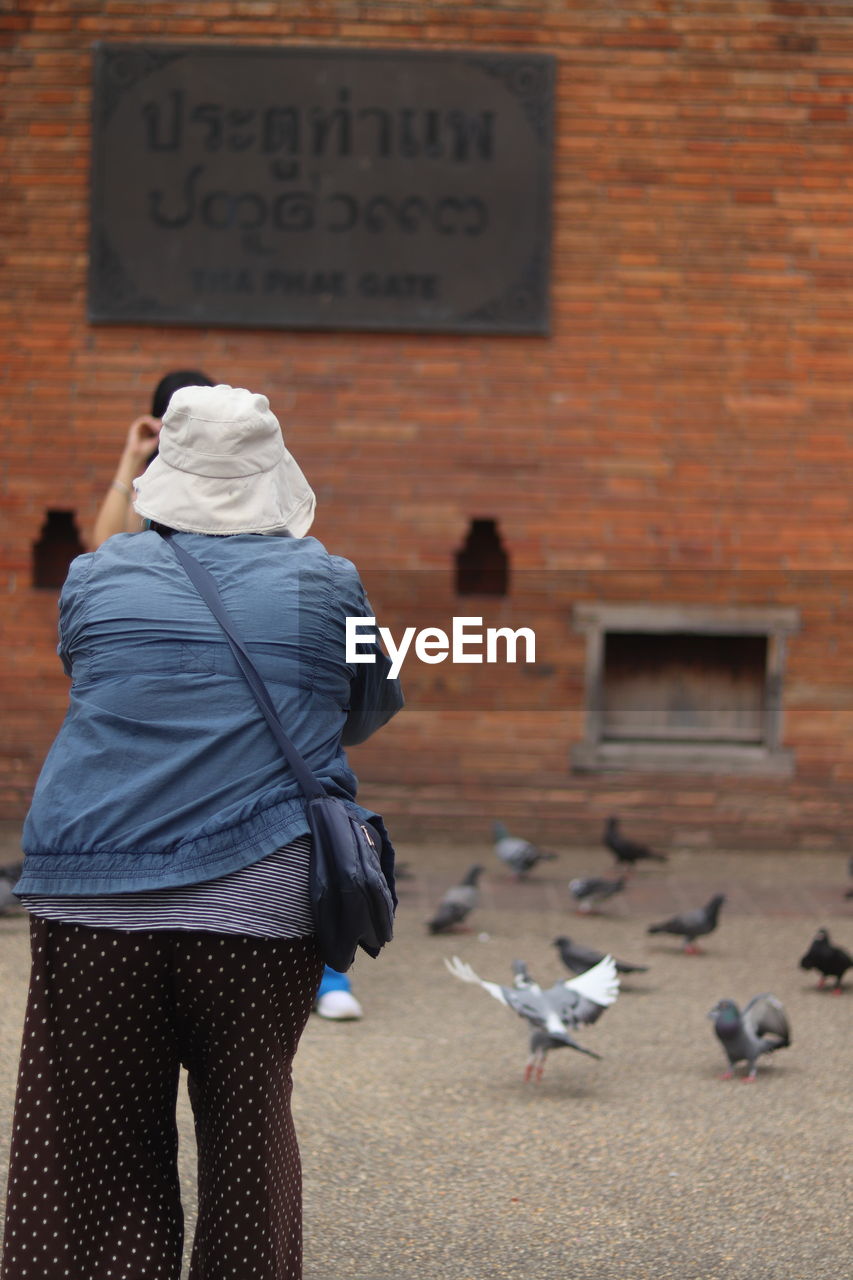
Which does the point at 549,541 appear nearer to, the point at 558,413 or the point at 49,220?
the point at 558,413

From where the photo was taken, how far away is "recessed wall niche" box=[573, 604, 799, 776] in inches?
368

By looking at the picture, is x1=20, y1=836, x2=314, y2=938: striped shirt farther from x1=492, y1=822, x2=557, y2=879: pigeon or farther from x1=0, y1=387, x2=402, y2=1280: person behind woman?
x1=492, y1=822, x2=557, y2=879: pigeon

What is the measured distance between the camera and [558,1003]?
546 centimetres

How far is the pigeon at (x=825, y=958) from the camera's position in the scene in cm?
666

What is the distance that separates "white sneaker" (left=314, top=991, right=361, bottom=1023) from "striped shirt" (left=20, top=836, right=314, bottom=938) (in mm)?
3393

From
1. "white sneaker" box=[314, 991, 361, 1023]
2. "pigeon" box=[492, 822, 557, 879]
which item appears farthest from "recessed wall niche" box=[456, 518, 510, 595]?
"white sneaker" box=[314, 991, 361, 1023]

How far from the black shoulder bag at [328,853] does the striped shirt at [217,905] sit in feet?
0.14

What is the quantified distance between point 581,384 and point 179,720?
6.63 m

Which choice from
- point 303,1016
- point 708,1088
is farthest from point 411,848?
point 303,1016

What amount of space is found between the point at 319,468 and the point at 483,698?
157 centimetres

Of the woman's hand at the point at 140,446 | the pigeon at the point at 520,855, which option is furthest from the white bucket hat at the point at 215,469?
the pigeon at the point at 520,855

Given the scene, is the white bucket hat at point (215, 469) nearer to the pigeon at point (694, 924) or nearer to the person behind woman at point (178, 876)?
the person behind woman at point (178, 876)

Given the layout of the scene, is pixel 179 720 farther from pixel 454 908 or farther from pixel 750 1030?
pixel 454 908

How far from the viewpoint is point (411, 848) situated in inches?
370
